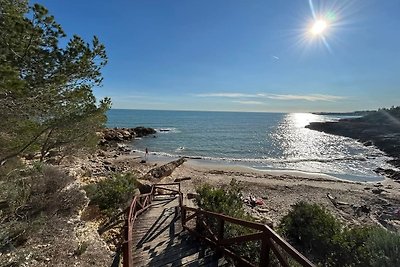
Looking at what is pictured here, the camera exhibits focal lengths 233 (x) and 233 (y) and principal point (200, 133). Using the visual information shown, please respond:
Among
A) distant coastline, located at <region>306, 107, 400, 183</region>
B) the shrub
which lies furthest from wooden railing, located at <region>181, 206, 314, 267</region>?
distant coastline, located at <region>306, 107, 400, 183</region>

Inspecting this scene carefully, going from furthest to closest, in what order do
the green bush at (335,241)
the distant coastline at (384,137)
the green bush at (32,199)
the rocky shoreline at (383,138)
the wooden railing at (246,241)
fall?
the distant coastline at (384,137) < the rocky shoreline at (383,138) < the green bush at (32,199) < the green bush at (335,241) < the wooden railing at (246,241)

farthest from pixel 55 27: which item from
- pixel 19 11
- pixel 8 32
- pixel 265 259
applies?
pixel 265 259

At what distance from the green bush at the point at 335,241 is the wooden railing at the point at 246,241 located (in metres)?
1.70

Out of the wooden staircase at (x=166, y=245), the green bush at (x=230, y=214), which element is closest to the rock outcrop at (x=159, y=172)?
the wooden staircase at (x=166, y=245)

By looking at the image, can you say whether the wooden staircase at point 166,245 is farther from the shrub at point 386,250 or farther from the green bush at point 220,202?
the shrub at point 386,250

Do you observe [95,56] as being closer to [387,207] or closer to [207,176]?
[207,176]

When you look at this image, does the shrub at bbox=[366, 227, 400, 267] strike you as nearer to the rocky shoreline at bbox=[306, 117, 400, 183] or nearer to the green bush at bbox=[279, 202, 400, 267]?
the green bush at bbox=[279, 202, 400, 267]

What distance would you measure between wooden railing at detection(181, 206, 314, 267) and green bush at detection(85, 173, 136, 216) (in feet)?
13.7

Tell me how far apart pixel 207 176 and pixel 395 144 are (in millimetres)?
41908

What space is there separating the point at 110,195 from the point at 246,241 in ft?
26.5

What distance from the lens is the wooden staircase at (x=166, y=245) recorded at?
206 inches

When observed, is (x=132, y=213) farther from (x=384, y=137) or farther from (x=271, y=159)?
(x=384, y=137)

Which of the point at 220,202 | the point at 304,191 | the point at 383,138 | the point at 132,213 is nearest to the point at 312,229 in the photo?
the point at 220,202

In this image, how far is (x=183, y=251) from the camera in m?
5.80
